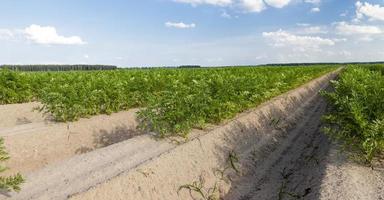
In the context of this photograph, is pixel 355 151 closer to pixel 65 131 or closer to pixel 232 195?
pixel 232 195

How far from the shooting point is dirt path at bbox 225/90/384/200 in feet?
22.7

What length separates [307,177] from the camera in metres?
8.69

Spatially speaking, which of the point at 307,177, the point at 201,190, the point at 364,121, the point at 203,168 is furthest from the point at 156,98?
the point at 364,121

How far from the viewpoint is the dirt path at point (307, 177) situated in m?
6.91

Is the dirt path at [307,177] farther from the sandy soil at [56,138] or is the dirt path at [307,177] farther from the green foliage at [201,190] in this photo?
the sandy soil at [56,138]

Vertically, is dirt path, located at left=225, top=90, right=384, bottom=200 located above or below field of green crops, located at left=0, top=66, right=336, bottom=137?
below

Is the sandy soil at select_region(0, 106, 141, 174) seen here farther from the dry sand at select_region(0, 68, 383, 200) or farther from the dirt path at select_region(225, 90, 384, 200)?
the dirt path at select_region(225, 90, 384, 200)

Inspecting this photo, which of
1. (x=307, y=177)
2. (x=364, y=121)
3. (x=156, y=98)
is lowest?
(x=307, y=177)

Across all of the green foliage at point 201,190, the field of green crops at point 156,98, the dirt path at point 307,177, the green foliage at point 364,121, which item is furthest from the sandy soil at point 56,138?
the green foliage at point 364,121

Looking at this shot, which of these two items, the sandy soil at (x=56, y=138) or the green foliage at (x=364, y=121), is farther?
the sandy soil at (x=56, y=138)

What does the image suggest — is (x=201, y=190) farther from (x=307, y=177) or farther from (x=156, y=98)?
(x=156, y=98)

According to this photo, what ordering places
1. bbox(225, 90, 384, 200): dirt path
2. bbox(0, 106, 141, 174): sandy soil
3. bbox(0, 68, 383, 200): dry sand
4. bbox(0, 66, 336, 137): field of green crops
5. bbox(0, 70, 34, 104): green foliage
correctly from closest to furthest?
bbox(225, 90, 384, 200): dirt path → bbox(0, 68, 383, 200): dry sand → bbox(0, 66, 336, 137): field of green crops → bbox(0, 106, 141, 174): sandy soil → bbox(0, 70, 34, 104): green foliage

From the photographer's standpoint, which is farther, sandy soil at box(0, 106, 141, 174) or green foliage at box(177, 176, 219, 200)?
sandy soil at box(0, 106, 141, 174)

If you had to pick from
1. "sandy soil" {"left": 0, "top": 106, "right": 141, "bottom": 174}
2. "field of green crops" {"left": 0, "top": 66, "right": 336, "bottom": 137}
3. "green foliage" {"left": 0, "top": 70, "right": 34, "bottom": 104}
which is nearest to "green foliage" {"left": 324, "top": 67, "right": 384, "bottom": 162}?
"field of green crops" {"left": 0, "top": 66, "right": 336, "bottom": 137}
